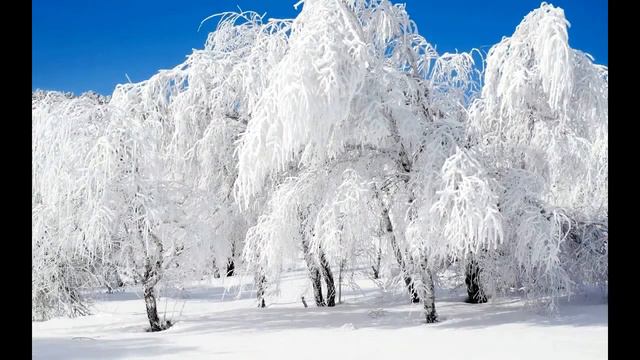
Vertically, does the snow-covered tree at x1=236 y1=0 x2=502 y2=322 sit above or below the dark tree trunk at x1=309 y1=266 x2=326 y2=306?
above

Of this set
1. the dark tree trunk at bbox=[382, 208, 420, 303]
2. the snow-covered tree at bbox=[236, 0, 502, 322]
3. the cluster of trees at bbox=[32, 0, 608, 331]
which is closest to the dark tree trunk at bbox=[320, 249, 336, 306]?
the cluster of trees at bbox=[32, 0, 608, 331]

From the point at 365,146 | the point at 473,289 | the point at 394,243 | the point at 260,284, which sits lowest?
the point at 473,289

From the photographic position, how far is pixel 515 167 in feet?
20.2

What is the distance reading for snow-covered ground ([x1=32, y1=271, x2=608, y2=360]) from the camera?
15.3 ft

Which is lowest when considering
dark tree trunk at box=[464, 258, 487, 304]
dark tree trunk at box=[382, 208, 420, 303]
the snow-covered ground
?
the snow-covered ground

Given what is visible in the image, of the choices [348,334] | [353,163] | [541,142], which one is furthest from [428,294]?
[541,142]

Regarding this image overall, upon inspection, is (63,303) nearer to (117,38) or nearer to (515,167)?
(117,38)

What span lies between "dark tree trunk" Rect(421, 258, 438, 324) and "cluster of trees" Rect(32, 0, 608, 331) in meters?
0.02

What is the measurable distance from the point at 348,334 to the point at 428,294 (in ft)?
2.81

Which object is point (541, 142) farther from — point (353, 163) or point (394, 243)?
point (353, 163)

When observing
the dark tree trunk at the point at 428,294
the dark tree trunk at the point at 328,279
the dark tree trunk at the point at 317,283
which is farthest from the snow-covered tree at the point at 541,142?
the dark tree trunk at the point at 317,283

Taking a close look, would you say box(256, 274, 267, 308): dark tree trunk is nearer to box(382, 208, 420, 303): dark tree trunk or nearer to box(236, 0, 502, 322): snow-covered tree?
box(236, 0, 502, 322): snow-covered tree

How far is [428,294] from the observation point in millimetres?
5789
